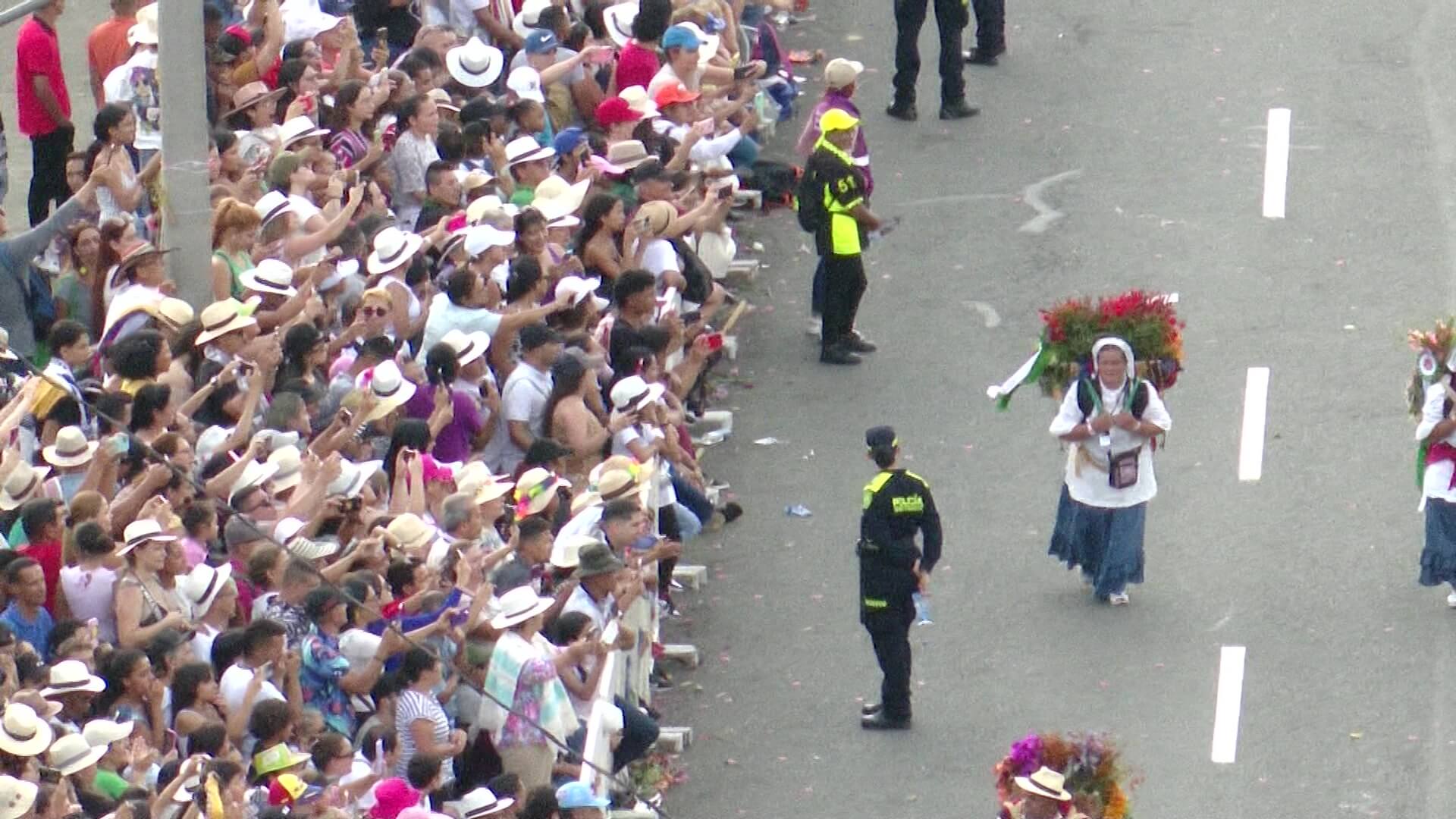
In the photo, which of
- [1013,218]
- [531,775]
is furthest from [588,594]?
[1013,218]

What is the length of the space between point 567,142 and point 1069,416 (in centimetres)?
373

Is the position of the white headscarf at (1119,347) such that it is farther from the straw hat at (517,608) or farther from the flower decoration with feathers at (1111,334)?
the straw hat at (517,608)

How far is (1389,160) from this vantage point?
922 inches

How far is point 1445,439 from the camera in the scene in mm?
17469

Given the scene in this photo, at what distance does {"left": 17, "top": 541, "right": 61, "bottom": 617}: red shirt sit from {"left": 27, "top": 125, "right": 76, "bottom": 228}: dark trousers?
5.64 m

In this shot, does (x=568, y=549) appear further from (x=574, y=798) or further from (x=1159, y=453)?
(x=1159, y=453)

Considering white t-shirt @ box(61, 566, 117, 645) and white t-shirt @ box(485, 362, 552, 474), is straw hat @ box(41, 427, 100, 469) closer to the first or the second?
white t-shirt @ box(61, 566, 117, 645)

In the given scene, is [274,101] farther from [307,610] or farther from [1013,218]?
[1013,218]

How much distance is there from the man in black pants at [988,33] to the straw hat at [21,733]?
13100 mm

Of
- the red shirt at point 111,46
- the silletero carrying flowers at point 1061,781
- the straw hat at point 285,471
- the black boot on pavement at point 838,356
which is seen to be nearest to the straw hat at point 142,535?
the straw hat at point 285,471

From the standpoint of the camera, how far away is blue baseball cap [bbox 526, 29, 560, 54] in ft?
68.2

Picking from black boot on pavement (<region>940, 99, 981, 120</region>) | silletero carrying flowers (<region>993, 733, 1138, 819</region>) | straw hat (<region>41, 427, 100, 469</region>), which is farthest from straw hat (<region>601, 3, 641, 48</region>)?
silletero carrying flowers (<region>993, 733, 1138, 819</region>)

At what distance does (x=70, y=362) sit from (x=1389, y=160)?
11.0m

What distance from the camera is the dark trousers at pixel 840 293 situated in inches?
806
